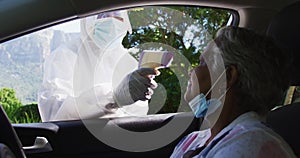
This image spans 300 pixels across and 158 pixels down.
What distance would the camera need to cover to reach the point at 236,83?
160 cm

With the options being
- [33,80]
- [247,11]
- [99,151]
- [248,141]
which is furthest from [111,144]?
[248,141]

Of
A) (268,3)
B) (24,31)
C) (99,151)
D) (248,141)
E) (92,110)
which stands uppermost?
(24,31)

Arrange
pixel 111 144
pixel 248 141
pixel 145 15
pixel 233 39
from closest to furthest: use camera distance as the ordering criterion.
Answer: pixel 248 141 < pixel 233 39 < pixel 145 15 < pixel 111 144

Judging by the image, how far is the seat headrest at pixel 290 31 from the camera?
1.84m

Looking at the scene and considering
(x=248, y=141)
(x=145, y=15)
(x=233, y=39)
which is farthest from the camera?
(x=145, y=15)

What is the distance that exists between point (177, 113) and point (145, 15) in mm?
532

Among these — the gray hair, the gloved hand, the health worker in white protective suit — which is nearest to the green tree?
the health worker in white protective suit

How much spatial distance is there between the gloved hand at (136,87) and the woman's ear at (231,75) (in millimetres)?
674

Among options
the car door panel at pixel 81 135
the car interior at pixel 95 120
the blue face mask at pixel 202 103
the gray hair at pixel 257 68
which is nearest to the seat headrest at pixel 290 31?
the car interior at pixel 95 120

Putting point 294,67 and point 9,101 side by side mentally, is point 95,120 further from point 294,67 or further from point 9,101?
point 294,67

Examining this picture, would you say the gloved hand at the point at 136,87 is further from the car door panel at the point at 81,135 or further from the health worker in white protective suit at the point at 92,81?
the car door panel at the point at 81,135

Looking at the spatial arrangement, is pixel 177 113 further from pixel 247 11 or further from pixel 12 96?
pixel 12 96

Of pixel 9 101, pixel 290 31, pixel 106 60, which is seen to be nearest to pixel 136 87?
pixel 106 60

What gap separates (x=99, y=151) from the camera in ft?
7.63
